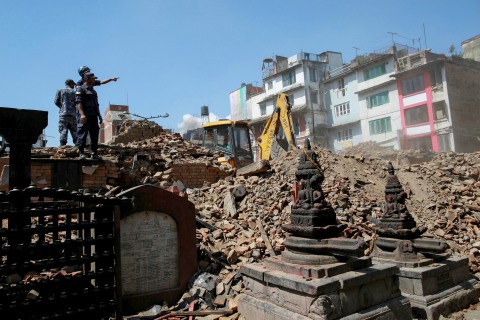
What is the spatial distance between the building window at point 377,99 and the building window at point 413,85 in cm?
194

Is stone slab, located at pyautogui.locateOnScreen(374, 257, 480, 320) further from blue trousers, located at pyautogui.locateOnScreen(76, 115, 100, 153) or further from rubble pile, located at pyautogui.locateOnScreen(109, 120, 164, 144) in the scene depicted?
rubble pile, located at pyautogui.locateOnScreen(109, 120, 164, 144)

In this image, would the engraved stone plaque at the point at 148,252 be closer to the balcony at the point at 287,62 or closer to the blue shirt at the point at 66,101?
the blue shirt at the point at 66,101

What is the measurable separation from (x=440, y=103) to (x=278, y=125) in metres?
20.2

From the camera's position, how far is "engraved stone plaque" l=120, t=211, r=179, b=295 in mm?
5398

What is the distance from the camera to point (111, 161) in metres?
9.68

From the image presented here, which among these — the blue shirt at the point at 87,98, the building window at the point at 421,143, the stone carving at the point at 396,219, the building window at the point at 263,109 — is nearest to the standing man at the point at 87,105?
the blue shirt at the point at 87,98

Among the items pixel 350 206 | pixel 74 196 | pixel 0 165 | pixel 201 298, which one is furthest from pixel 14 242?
pixel 350 206

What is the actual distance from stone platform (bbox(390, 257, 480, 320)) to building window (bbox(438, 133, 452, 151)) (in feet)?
82.1

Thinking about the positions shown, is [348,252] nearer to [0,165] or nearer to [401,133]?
[0,165]

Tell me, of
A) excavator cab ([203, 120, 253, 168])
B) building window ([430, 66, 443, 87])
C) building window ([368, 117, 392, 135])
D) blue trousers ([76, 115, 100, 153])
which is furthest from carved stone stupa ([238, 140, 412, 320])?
building window ([368, 117, 392, 135])

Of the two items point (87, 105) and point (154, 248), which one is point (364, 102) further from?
point (154, 248)

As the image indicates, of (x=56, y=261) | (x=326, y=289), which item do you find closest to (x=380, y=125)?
(x=326, y=289)

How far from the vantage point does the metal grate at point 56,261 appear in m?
3.73

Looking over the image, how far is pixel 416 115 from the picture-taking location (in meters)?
29.6
